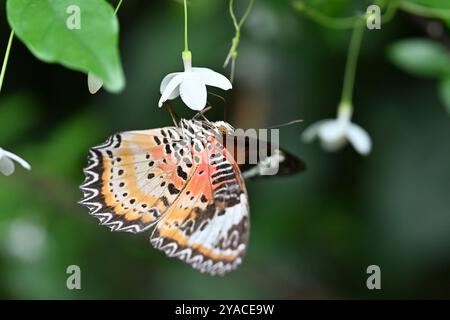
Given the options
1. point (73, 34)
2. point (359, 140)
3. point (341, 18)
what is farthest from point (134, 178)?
point (341, 18)

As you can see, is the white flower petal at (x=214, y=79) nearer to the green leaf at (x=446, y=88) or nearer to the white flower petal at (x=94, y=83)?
the white flower petal at (x=94, y=83)

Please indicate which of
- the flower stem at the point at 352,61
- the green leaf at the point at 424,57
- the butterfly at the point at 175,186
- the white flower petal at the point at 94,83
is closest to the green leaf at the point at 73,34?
the white flower petal at the point at 94,83

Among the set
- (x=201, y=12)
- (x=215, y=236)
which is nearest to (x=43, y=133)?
(x=201, y=12)

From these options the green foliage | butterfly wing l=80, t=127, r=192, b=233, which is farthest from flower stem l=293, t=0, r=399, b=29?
the green foliage

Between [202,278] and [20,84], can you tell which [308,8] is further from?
[20,84]

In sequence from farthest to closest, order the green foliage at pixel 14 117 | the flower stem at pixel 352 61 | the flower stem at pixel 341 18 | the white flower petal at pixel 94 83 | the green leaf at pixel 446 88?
1. the green foliage at pixel 14 117
2. the flower stem at pixel 352 61
3. the green leaf at pixel 446 88
4. the flower stem at pixel 341 18
5. the white flower petal at pixel 94 83

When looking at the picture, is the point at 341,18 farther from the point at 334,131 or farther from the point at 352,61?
the point at 352,61

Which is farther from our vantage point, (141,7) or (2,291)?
(141,7)
